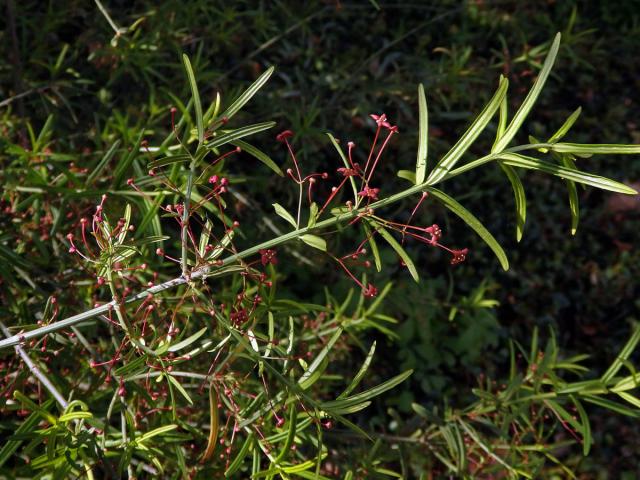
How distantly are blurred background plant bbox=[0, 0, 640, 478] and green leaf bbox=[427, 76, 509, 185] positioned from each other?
896 mm

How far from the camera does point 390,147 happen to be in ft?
12.0

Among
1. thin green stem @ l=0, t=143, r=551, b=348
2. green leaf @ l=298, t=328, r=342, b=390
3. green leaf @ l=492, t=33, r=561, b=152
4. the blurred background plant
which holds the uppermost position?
green leaf @ l=492, t=33, r=561, b=152

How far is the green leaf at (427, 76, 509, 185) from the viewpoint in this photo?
3.77 ft

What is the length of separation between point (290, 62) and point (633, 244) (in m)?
2.22

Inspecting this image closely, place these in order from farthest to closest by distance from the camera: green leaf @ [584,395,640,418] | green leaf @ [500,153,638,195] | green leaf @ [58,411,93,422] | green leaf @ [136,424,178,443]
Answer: green leaf @ [584,395,640,418] < green leaf @ [136,424,178,443] < green leaf @ [58,411,93,422] < green leaf @ [500,153,638,195]

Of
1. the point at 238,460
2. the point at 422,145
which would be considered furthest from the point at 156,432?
the point at 422,145

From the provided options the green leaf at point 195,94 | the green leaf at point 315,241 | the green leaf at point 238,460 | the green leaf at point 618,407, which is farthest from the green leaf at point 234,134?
the green leaf at point 618,407

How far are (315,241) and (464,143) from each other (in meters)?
0.33

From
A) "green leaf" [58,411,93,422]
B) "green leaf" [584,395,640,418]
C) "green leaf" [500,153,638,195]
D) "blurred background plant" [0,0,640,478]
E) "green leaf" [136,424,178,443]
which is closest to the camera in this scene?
"green leaf" [500,153,638,195]

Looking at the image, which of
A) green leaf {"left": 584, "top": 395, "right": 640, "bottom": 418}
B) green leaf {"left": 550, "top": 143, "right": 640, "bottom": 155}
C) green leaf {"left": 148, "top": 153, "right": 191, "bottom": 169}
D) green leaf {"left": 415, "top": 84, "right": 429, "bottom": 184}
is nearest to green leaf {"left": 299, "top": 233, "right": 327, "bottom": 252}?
green leaf {"left": 415, "top": 84, "right": 429, "bottom": 184}

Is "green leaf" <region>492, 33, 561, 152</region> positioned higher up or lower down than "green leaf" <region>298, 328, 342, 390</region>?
higher up

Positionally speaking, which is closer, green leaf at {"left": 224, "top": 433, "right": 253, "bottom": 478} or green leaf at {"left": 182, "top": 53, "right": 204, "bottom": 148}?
green leaf at {"left": 182, "top": 53, "right": 204, "bottom": 148}

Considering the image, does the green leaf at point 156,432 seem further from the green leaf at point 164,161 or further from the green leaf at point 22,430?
the green leaf at point 164,161

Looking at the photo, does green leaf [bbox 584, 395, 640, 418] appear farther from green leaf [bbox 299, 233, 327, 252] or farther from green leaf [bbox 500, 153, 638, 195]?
green leaf [bbox 299, 233, 327, 252]
